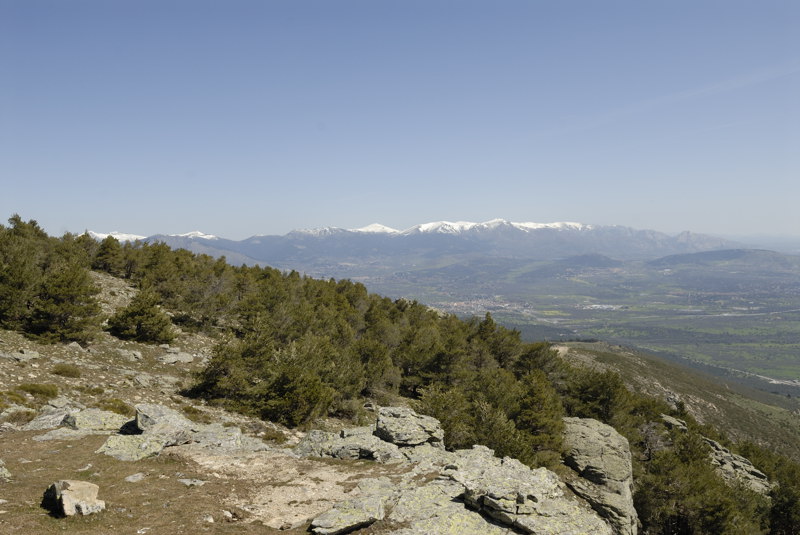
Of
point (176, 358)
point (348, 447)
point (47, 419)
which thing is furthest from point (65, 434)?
point (348, 447)

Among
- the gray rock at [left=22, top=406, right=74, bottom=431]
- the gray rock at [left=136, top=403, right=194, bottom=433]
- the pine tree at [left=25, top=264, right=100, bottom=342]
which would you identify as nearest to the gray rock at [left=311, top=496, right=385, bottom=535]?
the gray rock at [left=136, top=403, right=194, bottom=433]

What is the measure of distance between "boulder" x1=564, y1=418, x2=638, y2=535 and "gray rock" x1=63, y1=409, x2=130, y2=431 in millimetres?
29606

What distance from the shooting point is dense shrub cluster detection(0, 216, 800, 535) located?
2959 cm

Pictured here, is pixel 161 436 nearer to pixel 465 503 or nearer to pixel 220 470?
pixel 220 470

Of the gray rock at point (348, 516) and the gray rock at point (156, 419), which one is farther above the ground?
the gray rock at point (156, 419)

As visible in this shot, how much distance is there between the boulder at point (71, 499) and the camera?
12.5 meters

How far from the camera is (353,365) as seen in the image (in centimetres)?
3928

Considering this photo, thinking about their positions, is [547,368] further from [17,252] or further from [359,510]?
[17,252]

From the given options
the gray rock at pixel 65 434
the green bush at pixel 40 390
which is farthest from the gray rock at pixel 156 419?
the green bush at pixel 40 390

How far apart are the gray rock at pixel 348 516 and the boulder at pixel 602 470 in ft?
54.8

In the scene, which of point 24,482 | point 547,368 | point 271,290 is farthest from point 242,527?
point 547,368

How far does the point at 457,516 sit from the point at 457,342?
35.6 meters

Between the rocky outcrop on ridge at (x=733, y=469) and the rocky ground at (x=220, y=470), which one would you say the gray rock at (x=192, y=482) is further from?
the rocky outcrop on ridge at (x=733, y=469)

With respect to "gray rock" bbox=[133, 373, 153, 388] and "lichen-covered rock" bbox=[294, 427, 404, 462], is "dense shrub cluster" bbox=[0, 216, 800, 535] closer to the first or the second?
"gray rock" bbox=[133, 373, 153, 388]
